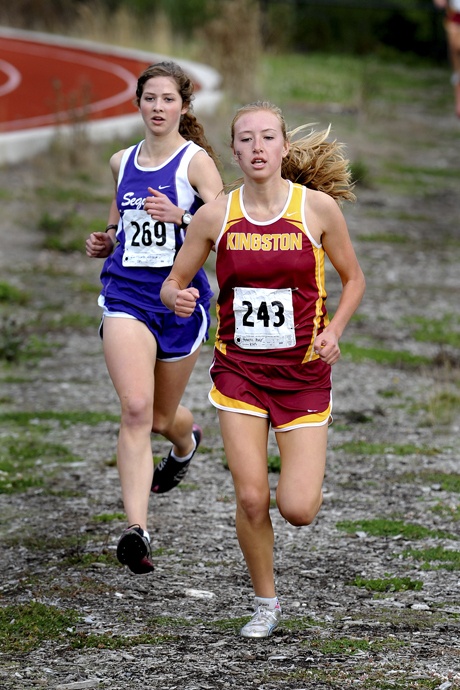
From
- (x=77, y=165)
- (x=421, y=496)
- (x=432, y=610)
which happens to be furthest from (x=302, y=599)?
(x=77, y=165)

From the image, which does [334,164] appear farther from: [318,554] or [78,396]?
[78,396]

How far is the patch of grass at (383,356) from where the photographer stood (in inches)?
391

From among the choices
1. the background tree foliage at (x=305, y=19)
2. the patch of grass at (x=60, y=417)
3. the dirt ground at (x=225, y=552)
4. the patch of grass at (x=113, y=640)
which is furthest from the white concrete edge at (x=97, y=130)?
the patch of grass at (x=113, y=640)

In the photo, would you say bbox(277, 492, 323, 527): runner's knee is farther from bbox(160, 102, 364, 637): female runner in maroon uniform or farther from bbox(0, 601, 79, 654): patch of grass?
bbox(0, 601, 79, 654): patch of grass

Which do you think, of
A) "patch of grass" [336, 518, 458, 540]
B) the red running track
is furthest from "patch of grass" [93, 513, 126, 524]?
the red running track

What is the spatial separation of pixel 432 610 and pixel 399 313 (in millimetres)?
6364

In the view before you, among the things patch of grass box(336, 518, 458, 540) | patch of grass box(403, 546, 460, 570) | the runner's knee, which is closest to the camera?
the runner's knee

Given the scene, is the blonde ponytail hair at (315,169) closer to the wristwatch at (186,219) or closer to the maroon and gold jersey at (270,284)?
the maroon and gold jersey at (270,284)

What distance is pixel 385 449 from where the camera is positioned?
25.7ft

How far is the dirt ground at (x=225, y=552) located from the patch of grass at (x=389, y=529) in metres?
0.03

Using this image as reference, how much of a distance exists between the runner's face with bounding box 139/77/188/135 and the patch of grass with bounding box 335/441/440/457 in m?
2.71

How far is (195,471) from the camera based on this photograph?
7.47 m

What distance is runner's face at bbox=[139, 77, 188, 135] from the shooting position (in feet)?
18.9

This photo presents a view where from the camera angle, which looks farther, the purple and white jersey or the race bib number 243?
the purple and white jersey
